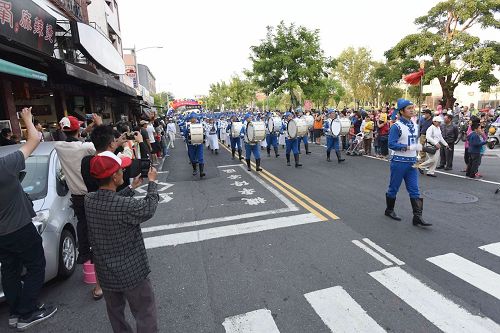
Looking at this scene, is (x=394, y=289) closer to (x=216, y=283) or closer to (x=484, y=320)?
(x=484, y=320)

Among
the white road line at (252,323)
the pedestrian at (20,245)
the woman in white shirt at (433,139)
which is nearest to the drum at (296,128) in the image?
the woman in white shirt at (433,139)

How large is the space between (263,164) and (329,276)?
896cm

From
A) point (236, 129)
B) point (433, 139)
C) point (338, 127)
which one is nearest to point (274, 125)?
point (236, 129)

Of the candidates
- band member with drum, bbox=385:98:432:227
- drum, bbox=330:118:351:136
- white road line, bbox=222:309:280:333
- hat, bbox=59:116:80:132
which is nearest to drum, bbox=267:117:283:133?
drum, bbox=330:118:351:136

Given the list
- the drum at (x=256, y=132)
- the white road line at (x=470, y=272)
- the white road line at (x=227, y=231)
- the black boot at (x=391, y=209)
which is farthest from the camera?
the drum at (x=256, y=132)

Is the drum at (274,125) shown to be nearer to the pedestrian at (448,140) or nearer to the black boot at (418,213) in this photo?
the pedestrian at (448,140)

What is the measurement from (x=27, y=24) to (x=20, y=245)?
7028 millimetres

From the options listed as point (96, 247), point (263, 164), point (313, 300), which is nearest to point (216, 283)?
point (313, 300)

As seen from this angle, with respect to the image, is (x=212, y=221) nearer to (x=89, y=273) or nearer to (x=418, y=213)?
(x=89, y=273)

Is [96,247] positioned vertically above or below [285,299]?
above

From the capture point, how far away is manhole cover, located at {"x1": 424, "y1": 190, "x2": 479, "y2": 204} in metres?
6.99

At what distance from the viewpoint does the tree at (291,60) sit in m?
28.5

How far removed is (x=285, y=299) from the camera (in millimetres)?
3664

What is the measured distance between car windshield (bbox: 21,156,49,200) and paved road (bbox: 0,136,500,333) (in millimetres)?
1242
